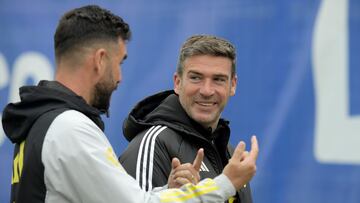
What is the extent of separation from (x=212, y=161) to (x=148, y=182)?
378 millimetres

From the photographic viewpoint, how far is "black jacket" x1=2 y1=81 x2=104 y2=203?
1.80 meters

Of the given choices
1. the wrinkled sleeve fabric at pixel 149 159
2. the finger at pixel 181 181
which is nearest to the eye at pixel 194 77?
the wrinkled sleeve fabric at pixel 149 159

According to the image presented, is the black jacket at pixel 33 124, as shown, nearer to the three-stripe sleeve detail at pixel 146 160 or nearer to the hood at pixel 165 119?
the three-stripe sleeve detail at pixel 146 160

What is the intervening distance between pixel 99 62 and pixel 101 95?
0.31ft

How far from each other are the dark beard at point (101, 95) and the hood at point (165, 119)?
23.7 inches

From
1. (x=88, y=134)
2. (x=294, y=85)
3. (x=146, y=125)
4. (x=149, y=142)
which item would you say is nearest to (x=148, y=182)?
(x=149, y=142)

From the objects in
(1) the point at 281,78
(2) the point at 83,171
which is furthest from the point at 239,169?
(1) the point at 281,78

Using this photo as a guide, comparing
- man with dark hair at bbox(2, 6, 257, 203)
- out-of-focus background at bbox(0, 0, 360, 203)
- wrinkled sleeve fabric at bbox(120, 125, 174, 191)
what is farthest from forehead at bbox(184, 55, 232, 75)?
out-of-focus background at bbox(0, 0, 360, 203)

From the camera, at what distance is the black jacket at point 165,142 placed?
237cm

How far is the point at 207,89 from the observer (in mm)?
2654

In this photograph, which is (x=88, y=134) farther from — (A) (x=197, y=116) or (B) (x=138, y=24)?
(B) (x=138, y=24)

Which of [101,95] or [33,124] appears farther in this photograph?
[101,95]

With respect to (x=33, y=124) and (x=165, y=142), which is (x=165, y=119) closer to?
(x=165, y=142)

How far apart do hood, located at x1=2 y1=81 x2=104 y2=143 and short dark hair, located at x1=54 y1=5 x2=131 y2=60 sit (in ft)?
0.41
